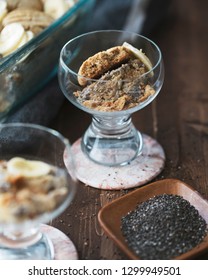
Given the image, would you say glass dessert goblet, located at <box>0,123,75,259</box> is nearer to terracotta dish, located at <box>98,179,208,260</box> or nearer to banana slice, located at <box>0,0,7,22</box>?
terracotta dish, located at <box>98,179,208,260</box>

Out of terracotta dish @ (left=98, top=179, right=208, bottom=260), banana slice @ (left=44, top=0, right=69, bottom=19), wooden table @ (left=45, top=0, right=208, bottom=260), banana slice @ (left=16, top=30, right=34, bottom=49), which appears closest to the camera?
terracotta dish @ (left=98, top=179, right=208, bottom=260)

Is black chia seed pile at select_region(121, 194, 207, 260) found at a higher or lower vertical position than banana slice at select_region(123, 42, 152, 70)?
lower

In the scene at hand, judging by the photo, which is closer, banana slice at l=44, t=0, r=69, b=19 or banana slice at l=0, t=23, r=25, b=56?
banana slice at l=0, t=23, r=25, b=56

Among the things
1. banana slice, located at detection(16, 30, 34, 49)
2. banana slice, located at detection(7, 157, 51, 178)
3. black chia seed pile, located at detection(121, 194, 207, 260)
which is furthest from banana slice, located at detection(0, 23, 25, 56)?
black chia seed pile, located at detection(121, 194, 207, 260)

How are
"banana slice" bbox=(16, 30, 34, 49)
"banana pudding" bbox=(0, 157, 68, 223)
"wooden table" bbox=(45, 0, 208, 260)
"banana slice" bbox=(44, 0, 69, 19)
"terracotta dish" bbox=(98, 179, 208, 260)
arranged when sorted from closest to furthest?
1. "banana pudding" bbox=(0, 157, 68, 223)
2. "terracotta dish" bbox=(98, 179, 208, 260)
3. "wooden table" bbox=(45, 0, 208, 260)
4. "banana slice" bbox=(16, 30, 34, 49)
5. "banana slice" bbox=(44, 0, 69, 19)

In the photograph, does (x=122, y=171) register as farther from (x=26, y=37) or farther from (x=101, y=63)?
(x=26, y=37)

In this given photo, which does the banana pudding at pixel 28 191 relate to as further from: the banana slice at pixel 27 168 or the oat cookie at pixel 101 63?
the oat cookie at pixel 101 63

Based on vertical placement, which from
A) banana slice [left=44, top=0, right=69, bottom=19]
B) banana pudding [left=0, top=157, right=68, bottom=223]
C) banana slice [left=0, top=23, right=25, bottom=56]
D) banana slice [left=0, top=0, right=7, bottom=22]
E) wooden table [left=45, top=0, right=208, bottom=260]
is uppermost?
banana slice [left=0, top=0, right=7, bottom=22]
